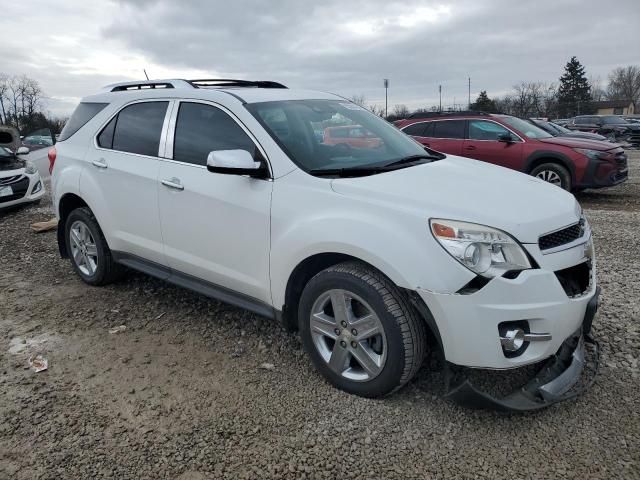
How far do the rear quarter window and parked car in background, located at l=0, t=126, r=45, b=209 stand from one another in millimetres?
5159

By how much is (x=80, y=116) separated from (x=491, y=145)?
24.8 feet

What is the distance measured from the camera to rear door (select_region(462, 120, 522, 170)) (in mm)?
9758

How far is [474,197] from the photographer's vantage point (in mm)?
2797

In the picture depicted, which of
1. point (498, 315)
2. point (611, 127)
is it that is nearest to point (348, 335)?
point (498, 315)

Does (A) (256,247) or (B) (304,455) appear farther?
(A) (256,247)

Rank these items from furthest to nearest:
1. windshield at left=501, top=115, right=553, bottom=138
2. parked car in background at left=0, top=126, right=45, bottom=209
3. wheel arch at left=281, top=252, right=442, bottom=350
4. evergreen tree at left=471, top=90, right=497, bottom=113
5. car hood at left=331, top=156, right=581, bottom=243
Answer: evergreen tree at left=471, top=90, right=497, bottom=113, windshield at left=501, top=115, right=553, bottom=138, parked car in background at left=0, top=126, right=45, bottom=209, wheel arch at left=281, top=252, right=442, bottom=350, car hood at left=331, top=156, right=581, bottom=243

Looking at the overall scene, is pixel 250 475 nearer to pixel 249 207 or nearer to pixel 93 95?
pixel 249 207

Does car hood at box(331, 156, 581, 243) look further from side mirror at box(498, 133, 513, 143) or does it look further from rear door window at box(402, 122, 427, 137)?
rear door window at box(402, 122, 427, 137)

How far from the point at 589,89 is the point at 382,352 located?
3199 inches

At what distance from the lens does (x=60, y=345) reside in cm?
379

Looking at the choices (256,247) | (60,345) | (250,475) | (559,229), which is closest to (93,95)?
(60,345)

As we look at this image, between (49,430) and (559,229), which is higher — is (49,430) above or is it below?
below

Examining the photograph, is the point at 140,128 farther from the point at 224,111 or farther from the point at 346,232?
the point at 346,232

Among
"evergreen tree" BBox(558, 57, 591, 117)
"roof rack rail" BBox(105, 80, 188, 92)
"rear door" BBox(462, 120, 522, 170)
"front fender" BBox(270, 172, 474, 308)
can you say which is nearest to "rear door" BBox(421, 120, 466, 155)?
"rear door" BBox(462, 120, 522, 170)
